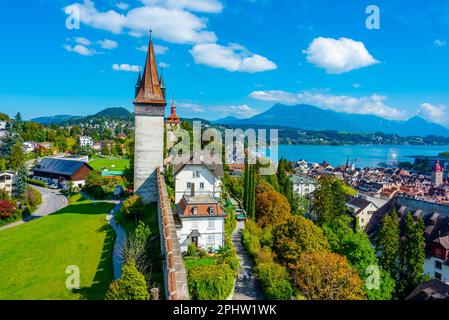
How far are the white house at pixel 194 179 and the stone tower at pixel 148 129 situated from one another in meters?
1.93

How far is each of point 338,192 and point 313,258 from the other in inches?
948

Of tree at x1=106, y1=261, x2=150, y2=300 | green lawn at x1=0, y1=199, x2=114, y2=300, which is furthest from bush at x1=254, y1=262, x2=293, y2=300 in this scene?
tree at x1=106, y1=261, x2=150, y2=300

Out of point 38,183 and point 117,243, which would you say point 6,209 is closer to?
point 38,183

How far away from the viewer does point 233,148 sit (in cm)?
9112

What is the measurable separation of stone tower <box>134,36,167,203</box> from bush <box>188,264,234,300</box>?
11556 mm

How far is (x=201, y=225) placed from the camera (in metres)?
22.5

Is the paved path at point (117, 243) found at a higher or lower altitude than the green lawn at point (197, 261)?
higher

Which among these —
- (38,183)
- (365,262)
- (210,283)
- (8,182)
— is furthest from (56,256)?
(38,183)

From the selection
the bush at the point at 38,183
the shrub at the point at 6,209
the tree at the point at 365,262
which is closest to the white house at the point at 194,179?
the tree at the point at 365,262

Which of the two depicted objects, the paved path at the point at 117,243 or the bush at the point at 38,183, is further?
the bush at the point at 38,183

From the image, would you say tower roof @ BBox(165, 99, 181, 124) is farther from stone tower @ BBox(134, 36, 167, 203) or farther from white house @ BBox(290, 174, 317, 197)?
→ stone tower @ BBox(134, 36, 167, 203)

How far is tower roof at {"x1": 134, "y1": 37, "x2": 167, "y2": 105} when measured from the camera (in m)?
26.7

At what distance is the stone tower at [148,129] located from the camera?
26.7m

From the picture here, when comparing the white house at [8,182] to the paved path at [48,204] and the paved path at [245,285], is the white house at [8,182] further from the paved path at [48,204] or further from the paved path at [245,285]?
the paved path at [245,285]
